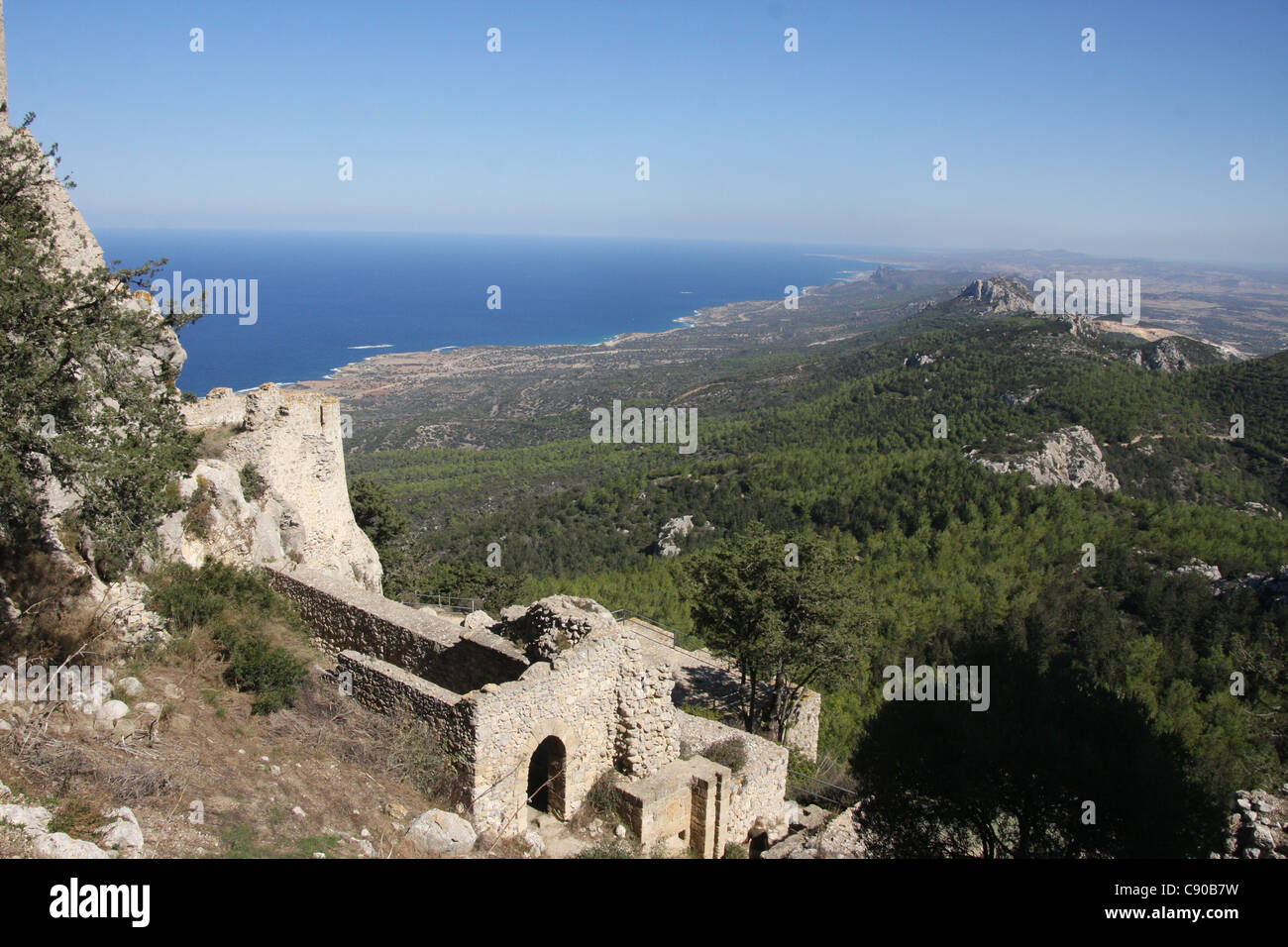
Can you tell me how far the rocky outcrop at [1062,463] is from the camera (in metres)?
42.9

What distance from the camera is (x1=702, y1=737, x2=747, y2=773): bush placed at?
34.7 feet

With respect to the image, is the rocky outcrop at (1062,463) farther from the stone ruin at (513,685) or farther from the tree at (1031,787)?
the stone ruin at (513,685)

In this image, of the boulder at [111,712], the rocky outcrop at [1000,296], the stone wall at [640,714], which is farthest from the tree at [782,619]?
the rocky outcrop at [1000,296]

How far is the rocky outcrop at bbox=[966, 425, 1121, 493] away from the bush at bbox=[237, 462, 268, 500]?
38.0 m

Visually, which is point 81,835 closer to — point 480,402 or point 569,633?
point 569,633

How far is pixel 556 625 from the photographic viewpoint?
1046 cm

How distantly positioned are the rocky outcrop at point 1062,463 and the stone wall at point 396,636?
3765cm

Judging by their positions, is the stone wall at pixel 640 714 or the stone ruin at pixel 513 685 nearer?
the stone ruin at pixel 513 685

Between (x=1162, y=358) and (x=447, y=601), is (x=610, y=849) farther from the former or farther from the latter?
(x=1162, y=358)

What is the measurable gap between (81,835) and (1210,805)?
42.5 feet

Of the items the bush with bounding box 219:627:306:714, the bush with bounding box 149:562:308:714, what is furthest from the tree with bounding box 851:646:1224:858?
the bush with bounding box 149:562:308:714

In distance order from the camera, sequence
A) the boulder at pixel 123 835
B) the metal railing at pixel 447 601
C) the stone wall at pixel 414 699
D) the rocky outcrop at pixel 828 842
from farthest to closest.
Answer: the metal railing at pixel 447 601 < the rocky outcrop at pixel 828 842 < the stone wall at pixel 414 699 < the boulder at pixel 123 835

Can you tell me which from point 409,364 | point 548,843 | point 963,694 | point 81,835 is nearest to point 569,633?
point 548,843
